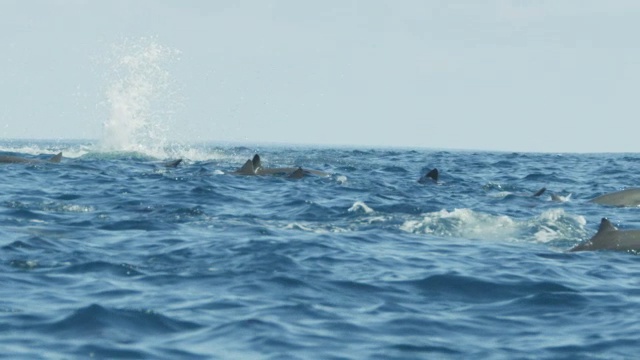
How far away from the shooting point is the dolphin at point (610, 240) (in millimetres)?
16547

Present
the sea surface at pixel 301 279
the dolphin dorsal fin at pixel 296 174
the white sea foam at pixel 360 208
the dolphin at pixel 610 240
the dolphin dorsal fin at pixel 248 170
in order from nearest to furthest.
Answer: the sea surface at pixel 301 279, the dolphin at pixel 610 240, the white sea foam at pixel 360 208, the dolphin dorsal fin at pixel 296 174, the dolphin dorsal fin at pixel 248 170

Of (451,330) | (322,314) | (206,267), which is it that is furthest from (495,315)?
(206,267)

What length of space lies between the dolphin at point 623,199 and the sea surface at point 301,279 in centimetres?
124

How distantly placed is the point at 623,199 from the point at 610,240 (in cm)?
928

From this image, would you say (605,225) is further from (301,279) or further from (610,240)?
(301,279)

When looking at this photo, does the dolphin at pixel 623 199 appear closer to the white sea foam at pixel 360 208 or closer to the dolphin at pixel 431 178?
the dolphin at pixel 431 178

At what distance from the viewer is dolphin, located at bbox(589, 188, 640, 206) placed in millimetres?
25375

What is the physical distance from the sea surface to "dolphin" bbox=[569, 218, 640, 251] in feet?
0.92

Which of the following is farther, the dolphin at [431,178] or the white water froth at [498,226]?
the dolphin at [431,178]

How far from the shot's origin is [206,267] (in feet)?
45.5

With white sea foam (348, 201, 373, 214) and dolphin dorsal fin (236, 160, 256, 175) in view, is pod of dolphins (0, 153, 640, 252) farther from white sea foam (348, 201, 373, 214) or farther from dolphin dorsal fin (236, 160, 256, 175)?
white sea foam (348, 201, 373, 214)

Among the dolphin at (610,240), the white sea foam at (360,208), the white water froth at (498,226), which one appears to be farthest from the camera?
the white sea foam at (360,208)

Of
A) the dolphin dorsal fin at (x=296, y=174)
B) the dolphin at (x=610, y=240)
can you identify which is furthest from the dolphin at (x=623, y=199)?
the dolphin at (x=610, y=240)

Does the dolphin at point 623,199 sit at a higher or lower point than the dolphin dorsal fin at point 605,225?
lower
